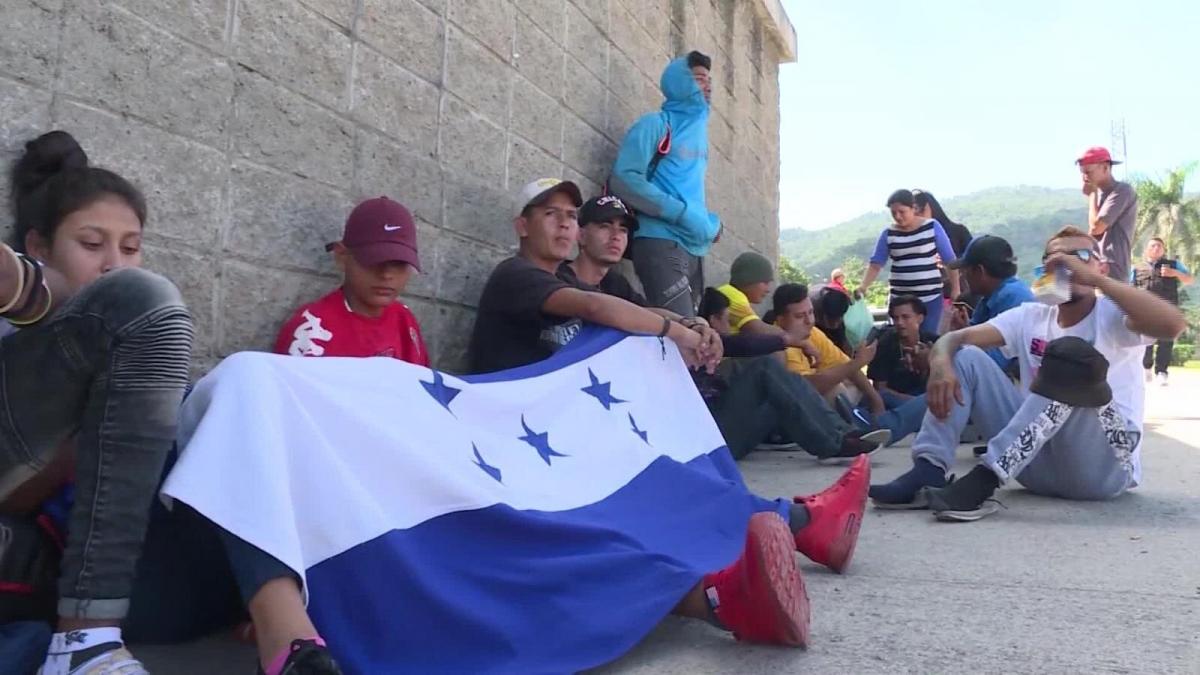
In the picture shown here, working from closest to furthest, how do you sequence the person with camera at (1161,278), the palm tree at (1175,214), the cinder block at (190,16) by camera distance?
the cinder block at (190,16)
the person with camera at (1161,278)
the palm tree at (1175,214)

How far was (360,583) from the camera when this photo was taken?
5.14 ft

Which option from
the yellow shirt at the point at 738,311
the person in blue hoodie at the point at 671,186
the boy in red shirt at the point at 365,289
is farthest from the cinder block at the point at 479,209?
the yellow shirt at the point at 738,311

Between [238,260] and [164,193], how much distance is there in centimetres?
31

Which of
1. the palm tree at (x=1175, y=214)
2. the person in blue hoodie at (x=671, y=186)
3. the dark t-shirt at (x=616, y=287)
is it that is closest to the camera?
the dark t-shirt at (x=616, y=287)

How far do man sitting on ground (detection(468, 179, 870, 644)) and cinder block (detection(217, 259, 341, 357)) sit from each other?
2.49 feet

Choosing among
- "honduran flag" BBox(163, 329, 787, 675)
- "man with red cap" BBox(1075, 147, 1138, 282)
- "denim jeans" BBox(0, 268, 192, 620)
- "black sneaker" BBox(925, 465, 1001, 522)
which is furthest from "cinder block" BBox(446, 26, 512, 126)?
"man with red cap" BBox(1075, 147, 1138, 282)

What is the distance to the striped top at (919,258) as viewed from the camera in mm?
6809

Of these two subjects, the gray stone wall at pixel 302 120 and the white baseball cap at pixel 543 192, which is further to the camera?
the white baseball cap at pixel 543 192

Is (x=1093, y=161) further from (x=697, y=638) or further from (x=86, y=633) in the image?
(x=86, y=633)

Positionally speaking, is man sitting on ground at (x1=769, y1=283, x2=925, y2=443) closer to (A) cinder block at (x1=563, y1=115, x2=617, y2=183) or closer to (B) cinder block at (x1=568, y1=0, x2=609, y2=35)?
(A) cinder block at (x1=563, y1=115, x2=617, y2=183)

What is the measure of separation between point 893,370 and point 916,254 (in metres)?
1.34

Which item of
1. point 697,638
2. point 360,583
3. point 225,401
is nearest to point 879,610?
point 697,638

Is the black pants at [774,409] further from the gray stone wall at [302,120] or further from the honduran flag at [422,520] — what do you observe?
the honduran flag at [422,520]

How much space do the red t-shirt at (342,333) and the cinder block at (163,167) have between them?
37cm
